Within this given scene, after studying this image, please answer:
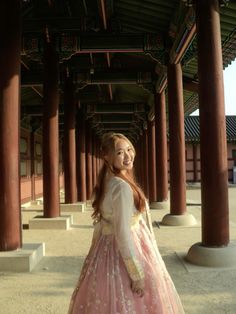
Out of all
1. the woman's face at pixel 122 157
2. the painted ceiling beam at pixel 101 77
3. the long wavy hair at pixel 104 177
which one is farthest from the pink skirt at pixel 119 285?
the painted ceiling beam at pixel 101 77

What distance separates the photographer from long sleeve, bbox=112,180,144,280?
2.37 meters

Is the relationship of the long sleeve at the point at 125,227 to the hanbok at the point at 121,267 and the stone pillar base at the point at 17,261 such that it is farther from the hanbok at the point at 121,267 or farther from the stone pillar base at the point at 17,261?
the stone pillar base at the point at 17,261

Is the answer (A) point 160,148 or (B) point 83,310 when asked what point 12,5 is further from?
(A) point 160,148

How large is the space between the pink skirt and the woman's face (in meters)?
0.43

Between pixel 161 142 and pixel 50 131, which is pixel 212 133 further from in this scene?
pixel 161 142

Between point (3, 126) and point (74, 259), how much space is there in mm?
2165

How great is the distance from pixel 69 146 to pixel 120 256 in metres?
8.67

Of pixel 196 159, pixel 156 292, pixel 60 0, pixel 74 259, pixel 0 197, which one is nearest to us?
pixel 156 292

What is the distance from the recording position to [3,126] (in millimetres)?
5312

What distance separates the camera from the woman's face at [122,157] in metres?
2.58

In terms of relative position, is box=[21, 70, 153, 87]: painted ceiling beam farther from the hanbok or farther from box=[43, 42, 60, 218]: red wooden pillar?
the hanbok

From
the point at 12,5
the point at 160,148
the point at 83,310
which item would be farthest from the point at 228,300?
the point at 160,148

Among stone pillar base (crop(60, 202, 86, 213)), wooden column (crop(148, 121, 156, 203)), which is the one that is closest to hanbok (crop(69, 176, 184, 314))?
stone pillar base (crop(60, 202, 86, 213))

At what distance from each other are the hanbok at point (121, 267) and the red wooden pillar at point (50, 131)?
5977mm
